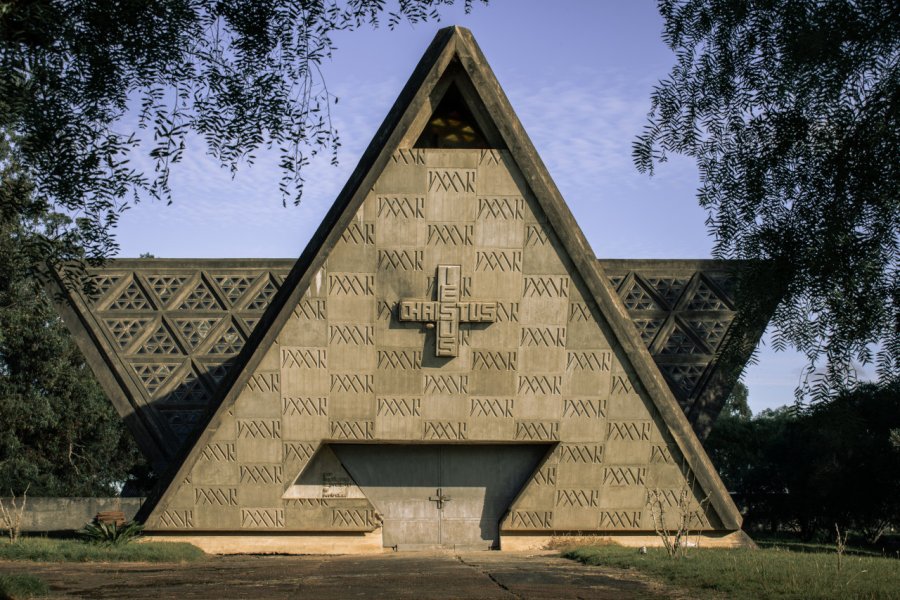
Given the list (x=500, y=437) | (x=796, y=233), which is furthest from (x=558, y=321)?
(x=796, y=233)

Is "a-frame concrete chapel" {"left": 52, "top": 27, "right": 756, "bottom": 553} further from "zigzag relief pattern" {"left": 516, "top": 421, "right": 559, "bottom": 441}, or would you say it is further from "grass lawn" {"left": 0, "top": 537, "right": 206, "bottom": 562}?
"grass lawn" {"left": 0, "top": 537, "right": 206, "bottom": 562}

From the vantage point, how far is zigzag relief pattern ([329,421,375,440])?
683 inches

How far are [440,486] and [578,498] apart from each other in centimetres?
251

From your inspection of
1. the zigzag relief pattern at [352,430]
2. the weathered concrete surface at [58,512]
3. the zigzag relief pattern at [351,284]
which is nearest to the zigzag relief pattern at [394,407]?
the zigzag relief pattern at [352,430]

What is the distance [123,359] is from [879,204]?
664 inches

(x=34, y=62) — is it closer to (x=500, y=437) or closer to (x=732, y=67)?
(x=732, y=67)

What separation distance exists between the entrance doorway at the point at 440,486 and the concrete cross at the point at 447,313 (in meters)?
2.18

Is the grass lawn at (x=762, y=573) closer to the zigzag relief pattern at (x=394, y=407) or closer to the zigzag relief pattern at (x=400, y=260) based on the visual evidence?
the zigzag relief pattern at (x=394, y=407)

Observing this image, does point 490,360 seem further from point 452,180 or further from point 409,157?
point 409,157

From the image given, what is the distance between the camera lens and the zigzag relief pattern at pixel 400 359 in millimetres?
17328

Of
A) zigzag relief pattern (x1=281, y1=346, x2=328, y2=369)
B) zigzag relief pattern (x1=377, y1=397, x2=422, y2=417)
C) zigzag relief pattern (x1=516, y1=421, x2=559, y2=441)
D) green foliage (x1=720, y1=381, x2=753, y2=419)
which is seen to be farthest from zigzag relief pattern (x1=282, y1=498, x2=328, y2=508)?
green foliage (x1=720, y1=381, x2=753, y2=419)

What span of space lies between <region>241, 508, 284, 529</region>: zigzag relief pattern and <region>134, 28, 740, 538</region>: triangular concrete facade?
Result: 0.08 feet

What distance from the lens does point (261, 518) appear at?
57.0 feet

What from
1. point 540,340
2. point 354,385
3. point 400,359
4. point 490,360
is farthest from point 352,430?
point 540,340
